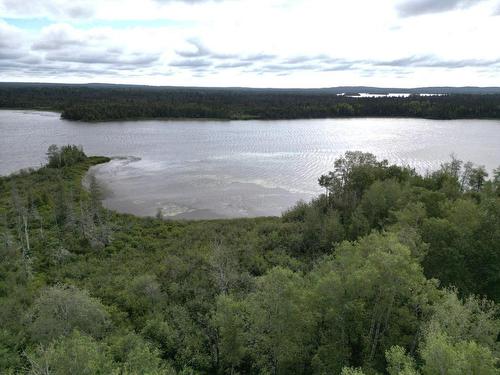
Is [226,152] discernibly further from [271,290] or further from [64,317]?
[271,290]

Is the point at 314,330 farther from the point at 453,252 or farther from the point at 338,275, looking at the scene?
the point at 453,252

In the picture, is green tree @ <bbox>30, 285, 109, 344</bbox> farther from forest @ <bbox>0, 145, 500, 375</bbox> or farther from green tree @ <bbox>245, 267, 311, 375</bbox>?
green tree @ <bbox>245, 267, 311, 375</bbox>

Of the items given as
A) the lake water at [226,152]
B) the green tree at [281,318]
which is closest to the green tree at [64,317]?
the green tree at [281,318]

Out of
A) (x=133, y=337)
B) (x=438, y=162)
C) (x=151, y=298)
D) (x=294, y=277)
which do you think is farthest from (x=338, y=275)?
(x=438, y=162)

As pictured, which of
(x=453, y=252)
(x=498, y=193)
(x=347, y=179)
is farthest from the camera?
(x=347, y=179)

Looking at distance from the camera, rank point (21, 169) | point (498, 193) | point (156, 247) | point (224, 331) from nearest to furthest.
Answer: point (224, 331) < point (498, 193) < point (156, 247) < point (21, 169)

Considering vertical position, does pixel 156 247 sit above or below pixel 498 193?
below

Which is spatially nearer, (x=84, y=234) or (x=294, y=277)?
(x=294, y=277)
